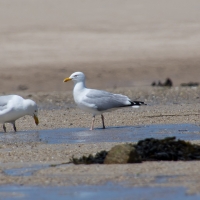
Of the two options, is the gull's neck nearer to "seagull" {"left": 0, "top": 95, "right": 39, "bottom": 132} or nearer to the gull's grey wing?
the gull's grey wing

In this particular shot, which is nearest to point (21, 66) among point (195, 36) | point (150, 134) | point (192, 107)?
point (195, 36)

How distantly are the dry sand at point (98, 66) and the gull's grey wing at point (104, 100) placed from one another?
1.15 ft

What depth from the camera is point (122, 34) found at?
2831cm

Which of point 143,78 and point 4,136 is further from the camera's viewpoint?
point 143,78

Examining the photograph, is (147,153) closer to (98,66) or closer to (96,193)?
(96,193)

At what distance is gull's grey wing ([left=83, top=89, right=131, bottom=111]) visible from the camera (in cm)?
1314

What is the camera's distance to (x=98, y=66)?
24.4 m

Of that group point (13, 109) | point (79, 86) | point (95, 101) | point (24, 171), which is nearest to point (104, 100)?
point (95, 101)

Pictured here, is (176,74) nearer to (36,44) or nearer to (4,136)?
(36,44)

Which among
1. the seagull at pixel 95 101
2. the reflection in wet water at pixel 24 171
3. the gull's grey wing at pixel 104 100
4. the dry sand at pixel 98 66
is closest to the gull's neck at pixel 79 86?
the seagull at pixel 95 101

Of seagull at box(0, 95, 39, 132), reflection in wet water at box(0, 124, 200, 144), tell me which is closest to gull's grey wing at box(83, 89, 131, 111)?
reflection in wet water at box(0, 124, 200, 144)

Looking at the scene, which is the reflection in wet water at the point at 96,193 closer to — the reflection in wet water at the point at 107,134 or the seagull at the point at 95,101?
the reflection in wet water at the point at 107,134

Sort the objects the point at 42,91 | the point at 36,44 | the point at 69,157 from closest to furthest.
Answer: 1. the point at 69,157
2. the point at 42,91
3. the point at 36,44

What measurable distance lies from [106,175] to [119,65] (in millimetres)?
16943
